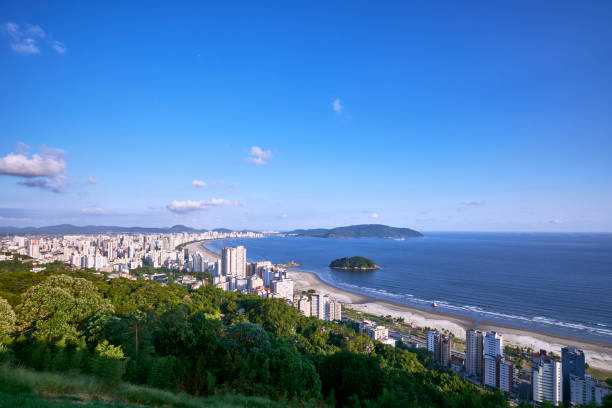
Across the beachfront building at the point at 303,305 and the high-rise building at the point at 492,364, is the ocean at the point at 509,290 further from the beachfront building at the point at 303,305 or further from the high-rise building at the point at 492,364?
the beachfront building at the point at 303,305

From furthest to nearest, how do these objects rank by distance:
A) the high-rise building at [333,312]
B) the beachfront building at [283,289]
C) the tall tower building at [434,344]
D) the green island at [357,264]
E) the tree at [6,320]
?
the green island at [357,264] → the beachfront building at [283,289] → the high-rise building at [333,312] → the tall tower building at [434,344] → the tree at [6,320]

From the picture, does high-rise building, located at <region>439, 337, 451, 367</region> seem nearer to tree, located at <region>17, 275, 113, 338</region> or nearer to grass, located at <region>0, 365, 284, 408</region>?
grass, located at <region>0, 365, 284, 408</region>

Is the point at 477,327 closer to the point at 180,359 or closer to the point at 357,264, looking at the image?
the point at 180,359

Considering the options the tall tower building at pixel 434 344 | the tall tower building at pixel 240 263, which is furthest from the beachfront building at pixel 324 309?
the tall tower building at pixel 240 263

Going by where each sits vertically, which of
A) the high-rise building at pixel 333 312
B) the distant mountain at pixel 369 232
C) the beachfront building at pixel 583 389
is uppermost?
the distant mountain at pixel 369 232

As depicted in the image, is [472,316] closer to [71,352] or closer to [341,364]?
[341,364]

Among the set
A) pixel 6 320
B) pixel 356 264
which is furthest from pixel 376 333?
pixel 356 264

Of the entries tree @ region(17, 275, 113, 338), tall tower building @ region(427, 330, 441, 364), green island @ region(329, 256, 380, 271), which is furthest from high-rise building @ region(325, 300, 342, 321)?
green island @ region(329, 256, 380, 271)
